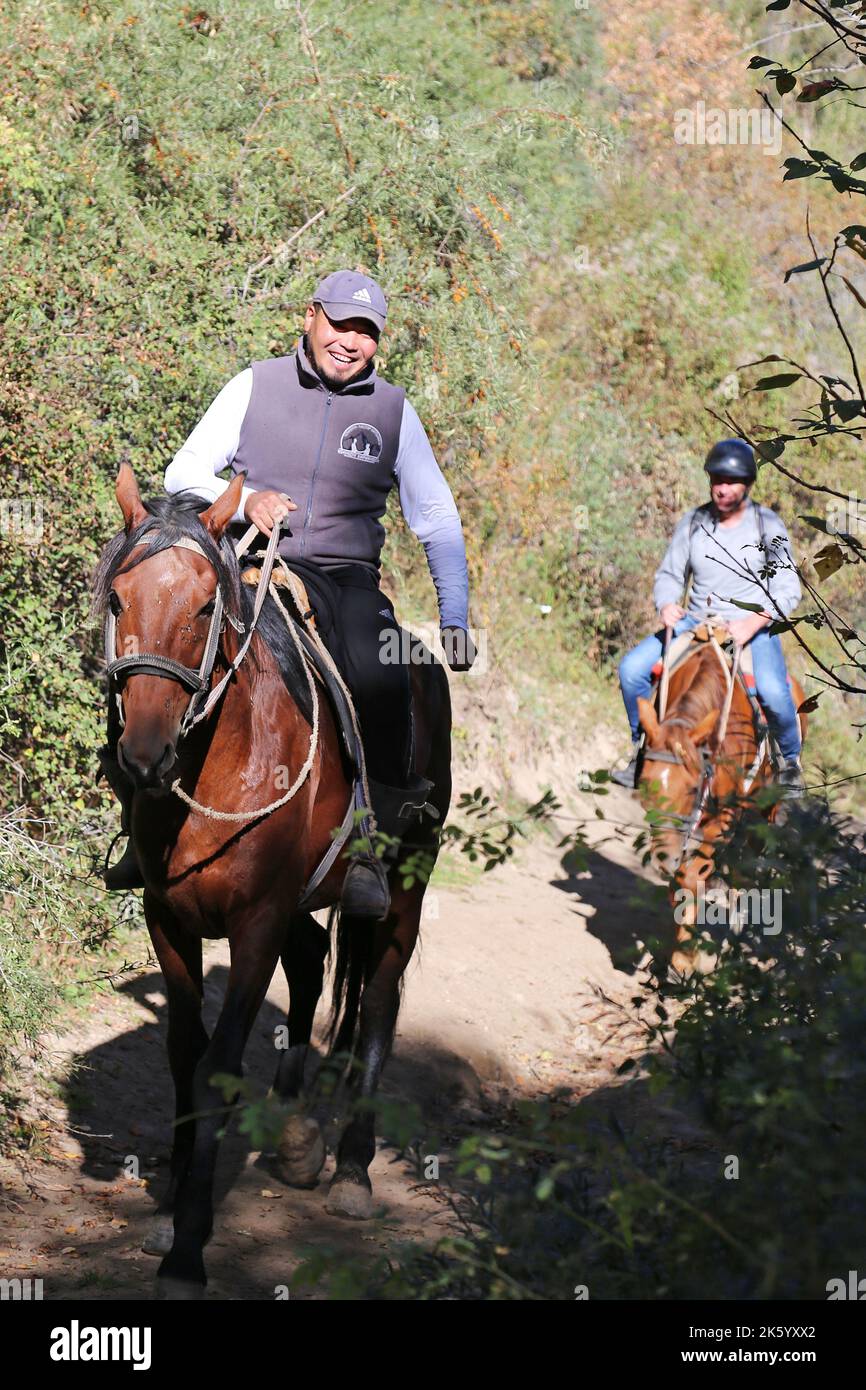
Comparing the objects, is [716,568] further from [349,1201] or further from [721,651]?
[349,1201]

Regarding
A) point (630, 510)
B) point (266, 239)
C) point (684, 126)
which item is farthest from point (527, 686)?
point (684, 126)

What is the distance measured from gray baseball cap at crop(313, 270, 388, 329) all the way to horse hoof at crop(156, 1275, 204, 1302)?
3.44 metres

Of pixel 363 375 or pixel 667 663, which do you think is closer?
pixel 363 375

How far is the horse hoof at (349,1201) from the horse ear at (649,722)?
12.0 feet

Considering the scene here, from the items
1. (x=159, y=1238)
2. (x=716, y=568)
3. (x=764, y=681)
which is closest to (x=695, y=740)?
(x=764, y=681)

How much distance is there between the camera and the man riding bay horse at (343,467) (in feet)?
18.3

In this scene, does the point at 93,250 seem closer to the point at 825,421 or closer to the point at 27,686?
the point at 27,686

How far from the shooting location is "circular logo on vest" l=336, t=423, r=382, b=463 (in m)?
5.70

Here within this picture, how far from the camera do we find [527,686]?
44.1 ft

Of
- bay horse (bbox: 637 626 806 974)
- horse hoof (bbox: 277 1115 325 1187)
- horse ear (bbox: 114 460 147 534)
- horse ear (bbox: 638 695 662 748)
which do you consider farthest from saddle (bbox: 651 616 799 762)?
horse ear (bbox: 114 460 147 534)

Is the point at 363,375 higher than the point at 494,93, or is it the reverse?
the point at 494,93

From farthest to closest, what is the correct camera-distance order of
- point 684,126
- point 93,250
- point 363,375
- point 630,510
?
point 684,126
point 630,510
point 93,250
point 363,375

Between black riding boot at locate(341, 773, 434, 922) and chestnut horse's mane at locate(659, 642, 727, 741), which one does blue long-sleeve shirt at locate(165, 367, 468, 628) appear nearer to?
black riding boot at locate(341, 773, 434, 922)
